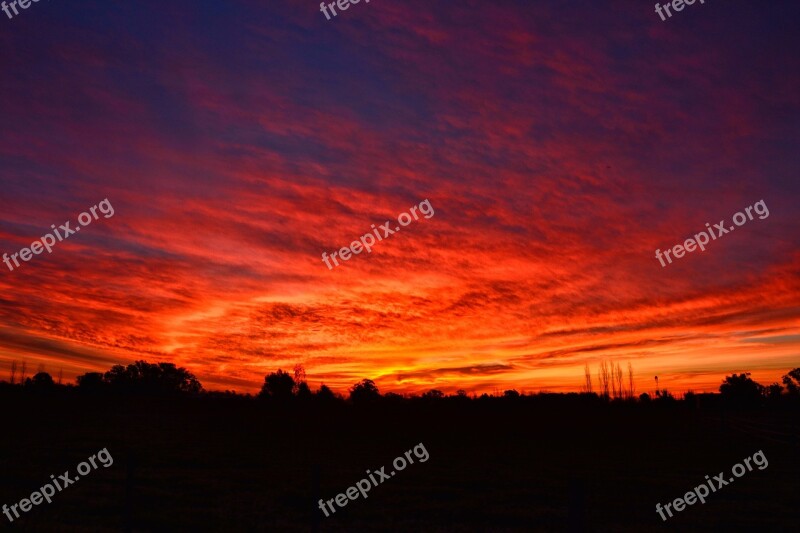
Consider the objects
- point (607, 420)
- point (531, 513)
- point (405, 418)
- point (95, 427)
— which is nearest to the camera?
point (531, 513)

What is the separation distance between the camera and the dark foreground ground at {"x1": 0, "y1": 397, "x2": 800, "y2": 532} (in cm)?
1888

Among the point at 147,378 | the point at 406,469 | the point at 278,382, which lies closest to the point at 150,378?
the point at 147,378

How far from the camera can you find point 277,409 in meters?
71.2

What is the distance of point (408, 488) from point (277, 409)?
48173mm

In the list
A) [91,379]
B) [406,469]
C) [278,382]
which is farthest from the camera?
[91,379]

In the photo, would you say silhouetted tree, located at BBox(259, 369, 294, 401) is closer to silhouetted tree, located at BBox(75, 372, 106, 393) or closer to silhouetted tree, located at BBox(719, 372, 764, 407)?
silhouetted tree, located at BBox(75, 372, 106, 393)

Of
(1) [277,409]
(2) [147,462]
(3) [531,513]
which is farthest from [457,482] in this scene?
(1) [277,409]

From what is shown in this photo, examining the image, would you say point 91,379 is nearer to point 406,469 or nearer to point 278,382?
point 278,382

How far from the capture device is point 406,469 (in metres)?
32.2

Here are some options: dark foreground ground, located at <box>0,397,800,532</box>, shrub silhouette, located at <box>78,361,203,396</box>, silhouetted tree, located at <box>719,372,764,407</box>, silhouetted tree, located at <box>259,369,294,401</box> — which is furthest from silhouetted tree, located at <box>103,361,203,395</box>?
silhouetted tree, located at <box>719,372,764,407</box>

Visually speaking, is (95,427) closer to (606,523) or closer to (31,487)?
(31,487)

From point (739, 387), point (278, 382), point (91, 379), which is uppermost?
point (91, 379)

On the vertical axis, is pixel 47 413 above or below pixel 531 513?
above

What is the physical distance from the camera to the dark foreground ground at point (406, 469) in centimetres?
1888
